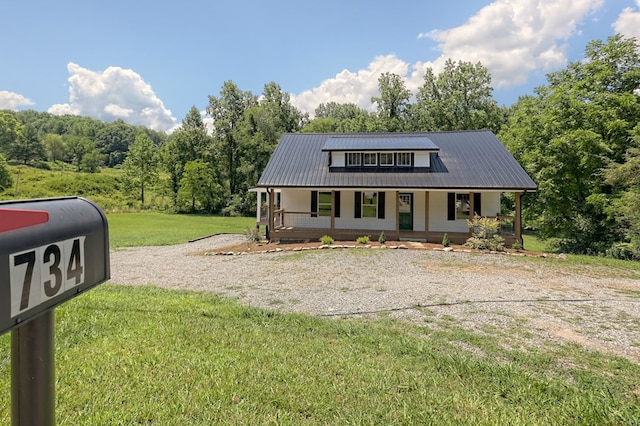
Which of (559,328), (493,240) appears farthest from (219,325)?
(493,240)

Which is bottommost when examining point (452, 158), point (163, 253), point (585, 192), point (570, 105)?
point (163, 253)

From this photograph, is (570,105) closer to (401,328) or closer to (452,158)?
(452,158)

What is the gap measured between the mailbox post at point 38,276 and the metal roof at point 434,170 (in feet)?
49.0

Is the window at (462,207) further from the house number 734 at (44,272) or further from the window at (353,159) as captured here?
the house number 734 at (44,272)

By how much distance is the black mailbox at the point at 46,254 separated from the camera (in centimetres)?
100

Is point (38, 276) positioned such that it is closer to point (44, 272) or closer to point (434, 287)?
point (44, 272)

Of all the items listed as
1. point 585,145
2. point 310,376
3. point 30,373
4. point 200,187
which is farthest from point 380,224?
point 200,187

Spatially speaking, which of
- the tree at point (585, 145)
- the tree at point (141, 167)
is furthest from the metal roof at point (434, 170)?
the tree at point (141, 167)

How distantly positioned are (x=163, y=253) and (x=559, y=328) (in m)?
13.6

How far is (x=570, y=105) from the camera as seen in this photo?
20.4 m

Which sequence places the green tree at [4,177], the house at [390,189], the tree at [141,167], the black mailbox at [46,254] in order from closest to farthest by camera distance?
the black mailbox at [46,254]
the house at [390,189]
the green tree at [4,177]
the tree at [141,167]

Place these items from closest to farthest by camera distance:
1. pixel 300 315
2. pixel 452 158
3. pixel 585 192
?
pixel 300 315 < pixel 452 158 < pixel 585 192

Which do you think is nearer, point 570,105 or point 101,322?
point 101,322

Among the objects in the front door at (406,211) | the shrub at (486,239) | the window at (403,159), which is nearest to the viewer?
the shrub at (486,239)
